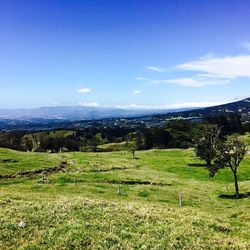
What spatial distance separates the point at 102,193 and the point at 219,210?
53.2 feet

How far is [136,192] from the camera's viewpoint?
5956 centimetres

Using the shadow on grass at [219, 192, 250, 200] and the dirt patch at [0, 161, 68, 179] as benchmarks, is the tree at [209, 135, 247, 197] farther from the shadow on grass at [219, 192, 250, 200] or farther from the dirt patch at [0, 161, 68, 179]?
the dirt patch at [0, 161, 68, 179]

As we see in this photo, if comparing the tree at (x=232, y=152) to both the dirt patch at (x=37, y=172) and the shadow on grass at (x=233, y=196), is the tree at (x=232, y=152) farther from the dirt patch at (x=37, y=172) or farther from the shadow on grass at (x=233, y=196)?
the dirt patch at (x=37, y=172)

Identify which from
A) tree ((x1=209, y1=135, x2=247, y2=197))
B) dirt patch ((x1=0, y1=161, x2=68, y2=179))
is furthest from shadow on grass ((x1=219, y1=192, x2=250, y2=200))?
dirt patch ((x1=0, y1=161, x2=68, y2=179))

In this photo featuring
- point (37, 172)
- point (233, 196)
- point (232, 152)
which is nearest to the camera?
point (233, 196)

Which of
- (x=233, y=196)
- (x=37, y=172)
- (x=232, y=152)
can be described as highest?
(x=232, y=152)

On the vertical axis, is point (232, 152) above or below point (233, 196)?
above

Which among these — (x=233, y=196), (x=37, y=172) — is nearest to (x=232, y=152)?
(x=233, y=196)

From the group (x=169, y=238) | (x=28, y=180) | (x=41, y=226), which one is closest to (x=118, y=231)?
(x=169, y=238)

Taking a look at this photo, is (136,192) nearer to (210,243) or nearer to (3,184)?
(3,184)

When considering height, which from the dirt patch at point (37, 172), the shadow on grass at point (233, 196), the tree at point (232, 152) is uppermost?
the tree at point (232, 152)

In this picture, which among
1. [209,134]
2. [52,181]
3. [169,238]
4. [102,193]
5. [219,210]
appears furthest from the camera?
[209,134]

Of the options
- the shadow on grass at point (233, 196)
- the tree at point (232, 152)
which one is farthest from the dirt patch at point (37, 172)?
the shadow on grass at point (233, 196)

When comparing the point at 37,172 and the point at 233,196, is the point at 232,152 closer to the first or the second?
the point at 233,196
